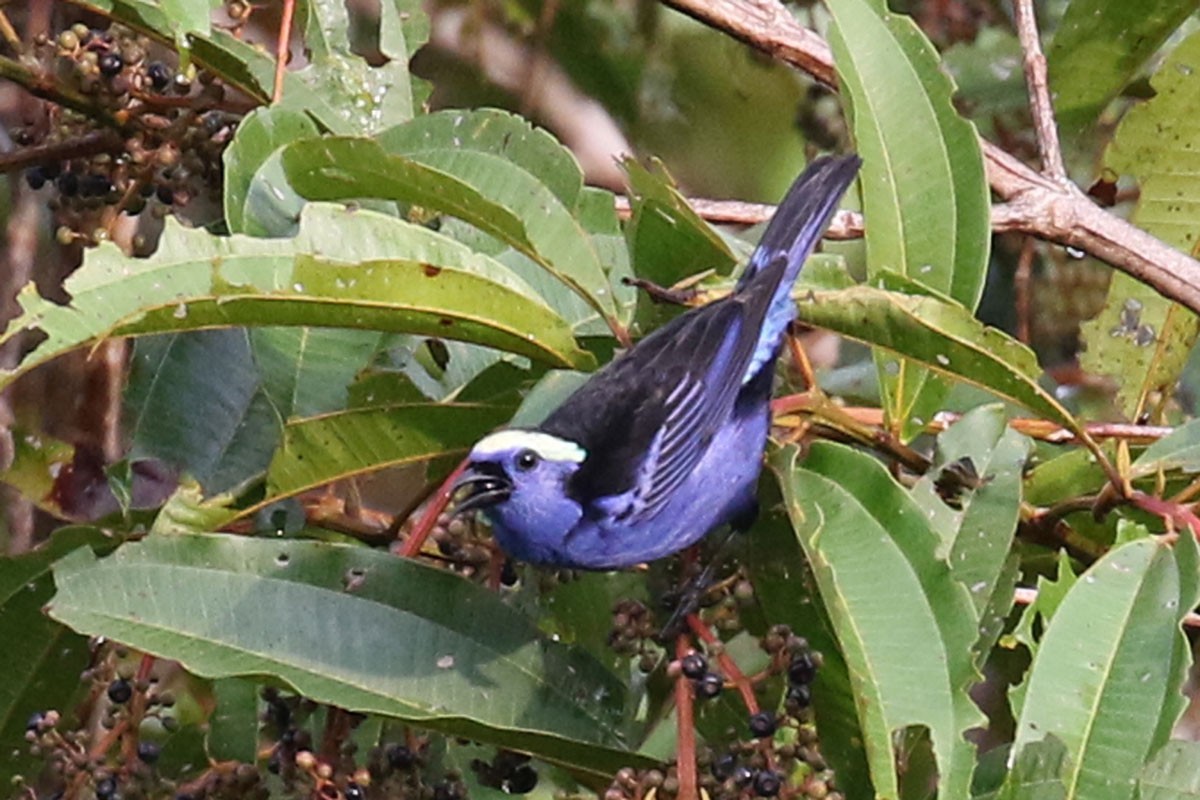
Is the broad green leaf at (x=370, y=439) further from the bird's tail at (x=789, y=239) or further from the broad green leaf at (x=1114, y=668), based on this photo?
the broad green leaf at (x=1114, y=668)

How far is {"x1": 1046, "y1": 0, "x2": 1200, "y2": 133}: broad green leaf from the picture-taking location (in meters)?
3.25

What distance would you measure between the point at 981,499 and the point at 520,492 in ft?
2.30

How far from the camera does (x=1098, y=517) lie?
2.35m

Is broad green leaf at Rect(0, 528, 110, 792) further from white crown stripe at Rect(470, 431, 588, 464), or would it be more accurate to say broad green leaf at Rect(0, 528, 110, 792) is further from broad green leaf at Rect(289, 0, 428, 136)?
broad green leaf at Rect(289, 0, 428, 136)

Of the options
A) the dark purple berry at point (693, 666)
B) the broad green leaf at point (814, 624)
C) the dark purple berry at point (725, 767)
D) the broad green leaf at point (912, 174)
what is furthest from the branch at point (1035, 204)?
the dark purple berry at point (725, 767)

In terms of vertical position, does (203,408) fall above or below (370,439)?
above

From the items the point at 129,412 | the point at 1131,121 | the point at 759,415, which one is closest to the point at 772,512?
the point at 759,415

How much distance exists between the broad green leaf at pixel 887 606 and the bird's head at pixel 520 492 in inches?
18.1

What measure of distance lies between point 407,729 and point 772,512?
62 centimetres

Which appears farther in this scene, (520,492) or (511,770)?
(520,492)

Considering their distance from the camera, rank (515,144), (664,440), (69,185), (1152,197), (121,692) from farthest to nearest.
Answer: (1152,197), (664,440), (69,185), (515,144), (121,692)

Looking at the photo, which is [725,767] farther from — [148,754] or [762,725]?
[148,754]

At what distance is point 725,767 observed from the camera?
1.94 m

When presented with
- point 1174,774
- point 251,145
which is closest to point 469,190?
point 251,145
